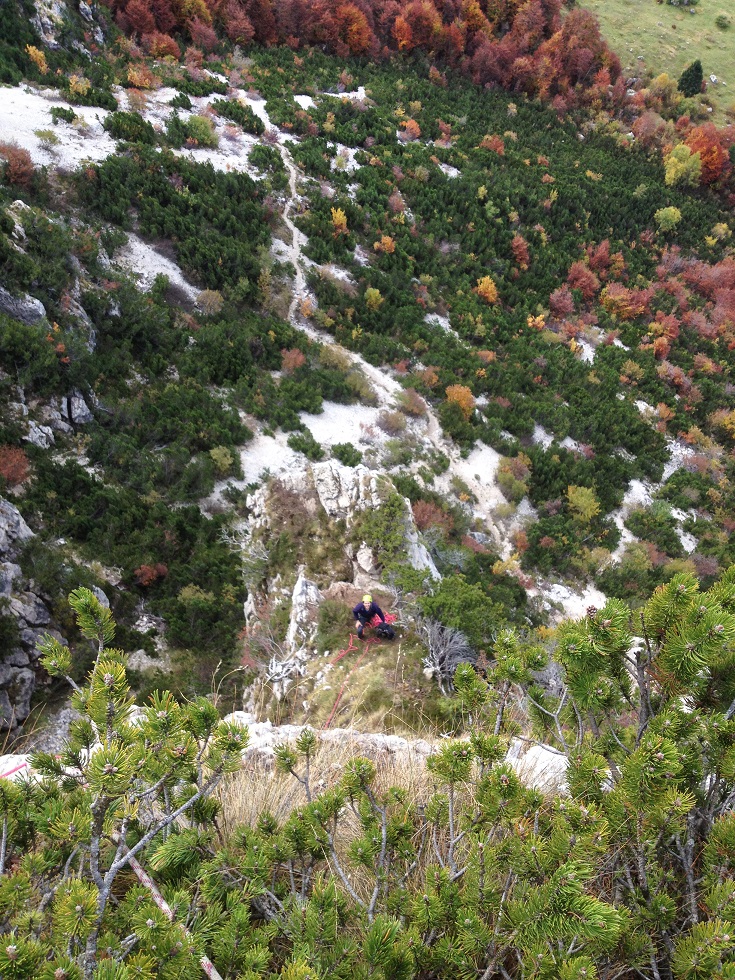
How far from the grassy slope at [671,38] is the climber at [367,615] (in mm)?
41669

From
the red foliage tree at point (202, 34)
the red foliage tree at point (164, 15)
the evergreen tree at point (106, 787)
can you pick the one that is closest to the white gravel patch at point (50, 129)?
the red foliage tree at point (164, 15)

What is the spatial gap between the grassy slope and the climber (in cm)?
4167

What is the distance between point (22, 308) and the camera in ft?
39.2

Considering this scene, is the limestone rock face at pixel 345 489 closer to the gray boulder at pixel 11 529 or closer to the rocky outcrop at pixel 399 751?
the gray boulder at pixel 11 529

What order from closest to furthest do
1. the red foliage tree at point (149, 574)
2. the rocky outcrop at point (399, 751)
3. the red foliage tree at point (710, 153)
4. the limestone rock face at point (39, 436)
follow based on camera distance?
1. the rocky outcrop at point (399, 751)
2. the red foliage tree at point (149, 574)
3. the limestone rock face at point (39, 436)
4. the red foliage tree at point (710, 153)

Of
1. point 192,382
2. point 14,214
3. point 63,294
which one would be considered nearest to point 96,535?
point 192,382

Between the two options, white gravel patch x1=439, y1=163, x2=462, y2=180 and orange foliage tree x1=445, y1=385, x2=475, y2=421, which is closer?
orange foliage tree x1=445, y1=385, x2=475, y2=421

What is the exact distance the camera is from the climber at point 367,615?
26.6 feet

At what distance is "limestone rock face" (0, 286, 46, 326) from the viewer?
38.6 ft

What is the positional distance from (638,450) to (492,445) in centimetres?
569

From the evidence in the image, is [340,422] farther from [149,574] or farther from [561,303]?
[561,303]

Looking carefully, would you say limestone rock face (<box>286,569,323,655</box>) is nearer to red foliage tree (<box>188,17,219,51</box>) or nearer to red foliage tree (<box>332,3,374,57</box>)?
red foliage tree (<box>188,17,219,51</box>)

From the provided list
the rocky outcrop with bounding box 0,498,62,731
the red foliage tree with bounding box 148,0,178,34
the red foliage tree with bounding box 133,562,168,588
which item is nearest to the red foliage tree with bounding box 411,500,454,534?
the red foliage tree with bounding box 133,562,168,588

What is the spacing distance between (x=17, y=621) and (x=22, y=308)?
7736mm
